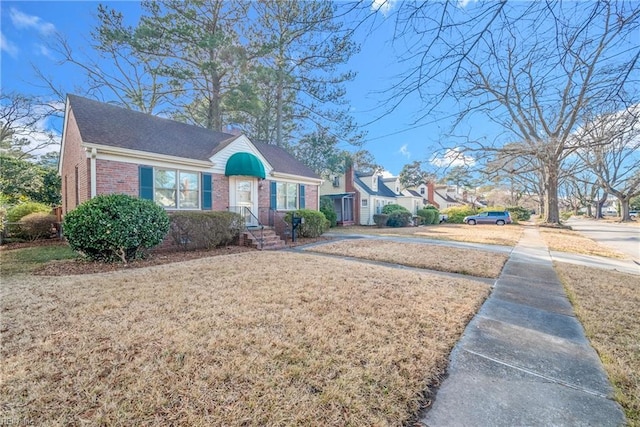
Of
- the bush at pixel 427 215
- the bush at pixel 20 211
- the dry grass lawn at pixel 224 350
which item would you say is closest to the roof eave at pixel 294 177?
the dry grass lawn at pixel 224 350

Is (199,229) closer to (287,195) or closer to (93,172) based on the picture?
(93,172)

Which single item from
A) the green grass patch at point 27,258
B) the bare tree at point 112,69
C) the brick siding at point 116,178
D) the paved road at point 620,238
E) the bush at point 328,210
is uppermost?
the bare tree at point 112,69

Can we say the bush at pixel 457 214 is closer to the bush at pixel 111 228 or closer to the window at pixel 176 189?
the window at pixel 176 189

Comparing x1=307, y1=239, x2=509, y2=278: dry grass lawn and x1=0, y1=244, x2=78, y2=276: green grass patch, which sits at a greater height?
x1=0, y1=244, x2=78, y2=276: green grass patch

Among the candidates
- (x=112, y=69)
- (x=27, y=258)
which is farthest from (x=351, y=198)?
(x=27, y=258)

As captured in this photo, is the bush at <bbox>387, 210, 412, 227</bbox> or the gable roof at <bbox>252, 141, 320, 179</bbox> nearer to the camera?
the gable roof at <bbox>252, 141, 320, 179</bbox>

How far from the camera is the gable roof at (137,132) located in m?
9.11

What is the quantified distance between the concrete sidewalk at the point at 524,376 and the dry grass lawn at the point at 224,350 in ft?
0.65

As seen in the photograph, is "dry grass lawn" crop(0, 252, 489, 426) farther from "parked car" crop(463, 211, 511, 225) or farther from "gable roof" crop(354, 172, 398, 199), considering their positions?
"parked car" crop(463, 211, 511, 225)

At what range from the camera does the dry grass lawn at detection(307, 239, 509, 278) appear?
270 inches

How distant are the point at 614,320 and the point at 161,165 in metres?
12.1

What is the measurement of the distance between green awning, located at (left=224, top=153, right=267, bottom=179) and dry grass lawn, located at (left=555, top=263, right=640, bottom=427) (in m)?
10.6

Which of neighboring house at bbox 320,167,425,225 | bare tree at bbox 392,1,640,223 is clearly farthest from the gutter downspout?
neighboring house at bbox 320,167,425,225

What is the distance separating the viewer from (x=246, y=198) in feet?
41.5
